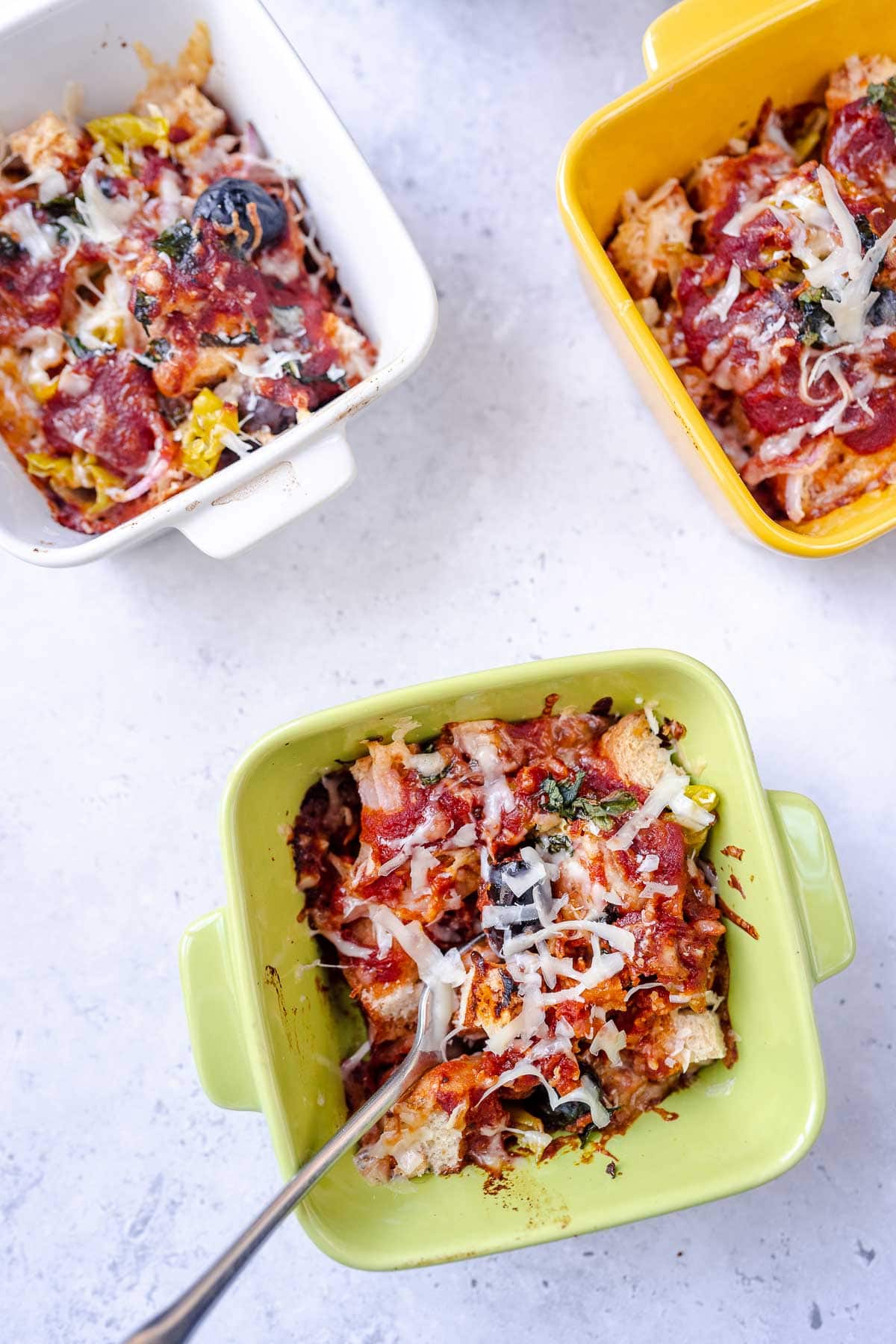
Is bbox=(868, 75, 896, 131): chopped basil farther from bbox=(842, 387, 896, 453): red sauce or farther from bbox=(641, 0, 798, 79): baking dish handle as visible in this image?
bbox=(842, 387, 896, 453): red sauce

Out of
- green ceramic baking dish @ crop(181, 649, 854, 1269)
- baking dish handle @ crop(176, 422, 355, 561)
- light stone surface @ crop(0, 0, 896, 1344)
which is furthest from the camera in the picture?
light stone surface @ crop(0, 0, 896, 1344)

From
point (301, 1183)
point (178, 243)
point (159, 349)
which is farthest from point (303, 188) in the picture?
point (301, 1183)

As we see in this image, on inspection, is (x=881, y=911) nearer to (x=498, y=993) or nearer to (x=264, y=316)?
(x=498, y=993)

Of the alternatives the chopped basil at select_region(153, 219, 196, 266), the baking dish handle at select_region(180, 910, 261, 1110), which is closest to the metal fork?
the baking dish handle at select_region(180, 910, 261, 1110)

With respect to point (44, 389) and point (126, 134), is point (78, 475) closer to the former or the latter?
point (44, 389)

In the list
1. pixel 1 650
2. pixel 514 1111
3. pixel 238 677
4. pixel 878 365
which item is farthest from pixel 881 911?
pixel 1 650

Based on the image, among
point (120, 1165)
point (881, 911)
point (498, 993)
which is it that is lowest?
point (881, 911)

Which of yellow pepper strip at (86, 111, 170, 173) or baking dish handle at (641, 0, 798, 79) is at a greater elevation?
yellow pepper strip at (86, 111, 170, 173)
